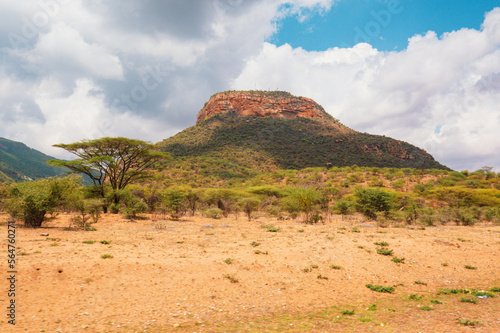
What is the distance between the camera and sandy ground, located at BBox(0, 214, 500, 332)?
18.6 ft

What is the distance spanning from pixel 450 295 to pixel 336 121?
104 meters

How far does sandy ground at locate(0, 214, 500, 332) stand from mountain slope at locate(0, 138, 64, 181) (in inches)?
3121

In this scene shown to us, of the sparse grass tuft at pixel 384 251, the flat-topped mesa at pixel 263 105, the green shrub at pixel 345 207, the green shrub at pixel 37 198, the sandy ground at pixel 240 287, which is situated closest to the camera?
the sandy ground at pixel 240 287

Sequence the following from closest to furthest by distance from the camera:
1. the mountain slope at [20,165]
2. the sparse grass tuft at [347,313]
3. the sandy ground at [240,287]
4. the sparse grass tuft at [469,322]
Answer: the sparse grass tuft at [469,322]
the sandy ground at [240,287]
the sparse grass tuft at [347,313]
the mountain slope at [20,165]

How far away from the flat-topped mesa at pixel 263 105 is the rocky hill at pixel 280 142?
1.40ft

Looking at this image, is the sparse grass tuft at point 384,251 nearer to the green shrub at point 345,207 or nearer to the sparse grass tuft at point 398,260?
the sparse grass tuft at point 398,260

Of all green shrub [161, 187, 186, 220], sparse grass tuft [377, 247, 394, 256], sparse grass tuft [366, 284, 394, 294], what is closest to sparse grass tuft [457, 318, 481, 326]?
sparse grass tuft [366, 284, 394, 294]

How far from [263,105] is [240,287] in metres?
101

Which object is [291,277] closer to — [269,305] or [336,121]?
[269,305]

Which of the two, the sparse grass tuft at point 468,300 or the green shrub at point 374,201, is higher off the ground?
the green shrub at point 374,201

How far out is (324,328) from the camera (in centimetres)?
553

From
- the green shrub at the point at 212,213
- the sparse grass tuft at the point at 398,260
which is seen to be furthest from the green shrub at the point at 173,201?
the sparse grass tuft at the point at 398,260

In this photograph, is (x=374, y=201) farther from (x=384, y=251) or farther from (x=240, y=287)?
(x=240, y=287)

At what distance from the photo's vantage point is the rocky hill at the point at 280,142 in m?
67.9
